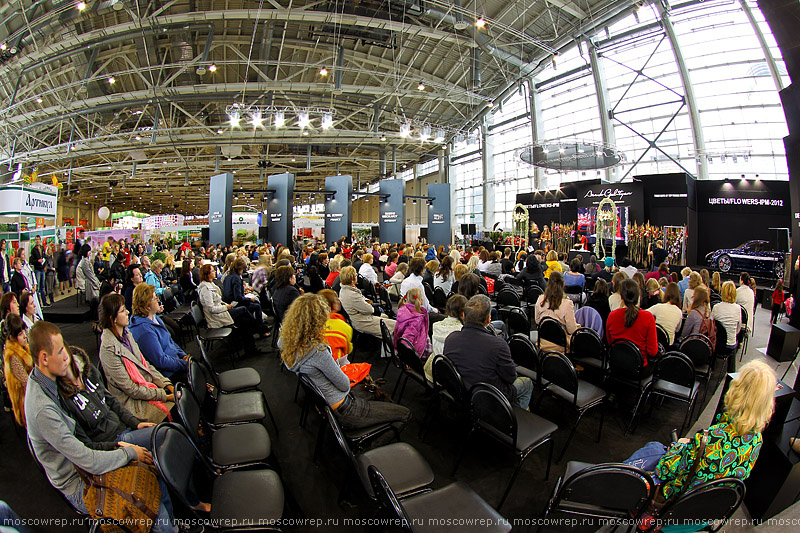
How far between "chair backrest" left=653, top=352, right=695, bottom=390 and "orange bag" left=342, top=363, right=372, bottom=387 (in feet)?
7.77

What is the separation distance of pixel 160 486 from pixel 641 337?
3701mm

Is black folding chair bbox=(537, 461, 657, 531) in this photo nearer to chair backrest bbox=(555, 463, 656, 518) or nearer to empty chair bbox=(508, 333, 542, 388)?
chair backrest bbox=(555, 463, 656, 518)

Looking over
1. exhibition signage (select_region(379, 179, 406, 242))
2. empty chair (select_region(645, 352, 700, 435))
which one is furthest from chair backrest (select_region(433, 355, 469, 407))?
exhibition signage (select_region(379, 179, 406, 242))

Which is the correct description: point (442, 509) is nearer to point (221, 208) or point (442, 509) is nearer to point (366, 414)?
point (366, 414)

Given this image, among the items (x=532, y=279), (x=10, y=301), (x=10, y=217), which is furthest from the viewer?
(x=10, y=217)

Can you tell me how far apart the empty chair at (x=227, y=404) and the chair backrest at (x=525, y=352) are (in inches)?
83.0

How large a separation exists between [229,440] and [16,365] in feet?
5.15

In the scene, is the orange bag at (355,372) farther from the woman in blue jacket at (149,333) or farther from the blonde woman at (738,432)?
the blonde woman at (738,432)

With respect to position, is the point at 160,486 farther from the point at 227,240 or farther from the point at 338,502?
the point at 227,240

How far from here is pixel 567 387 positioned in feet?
9.12

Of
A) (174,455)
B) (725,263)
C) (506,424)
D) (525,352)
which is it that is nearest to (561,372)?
(525,352)

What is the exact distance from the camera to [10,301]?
3205 millimetres

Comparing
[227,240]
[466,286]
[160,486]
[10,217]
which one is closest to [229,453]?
[160,486]

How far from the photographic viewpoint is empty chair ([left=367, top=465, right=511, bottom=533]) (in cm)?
156
